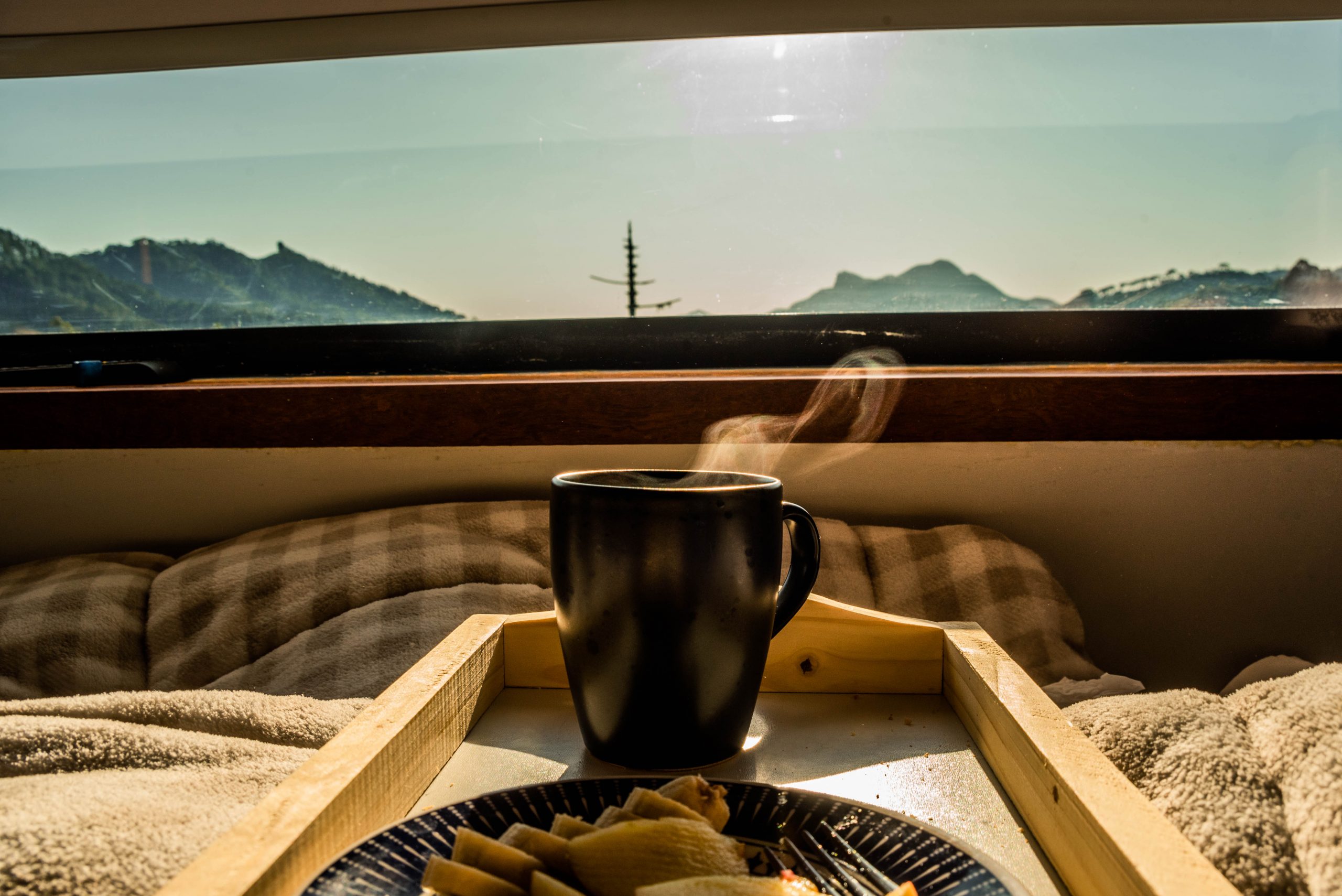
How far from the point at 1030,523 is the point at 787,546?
402 millimetres

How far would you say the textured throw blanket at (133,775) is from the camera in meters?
0.41

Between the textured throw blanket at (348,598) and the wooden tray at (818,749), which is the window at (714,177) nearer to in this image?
the textured throw blanket at (348,598)

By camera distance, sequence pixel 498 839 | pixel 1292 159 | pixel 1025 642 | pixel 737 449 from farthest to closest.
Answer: pixel 1292 159 < pixel 737 449 < pixel 1025 642 < pixel 498 839

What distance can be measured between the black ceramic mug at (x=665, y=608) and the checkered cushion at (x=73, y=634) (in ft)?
2.90

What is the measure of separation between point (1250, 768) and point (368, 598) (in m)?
0.91

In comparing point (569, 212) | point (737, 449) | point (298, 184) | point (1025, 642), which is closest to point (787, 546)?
point (737, 449)

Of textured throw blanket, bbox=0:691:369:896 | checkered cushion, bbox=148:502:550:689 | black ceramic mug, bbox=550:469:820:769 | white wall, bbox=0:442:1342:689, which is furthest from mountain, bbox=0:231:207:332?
black ceramic mug, bbox=550:469:820:769

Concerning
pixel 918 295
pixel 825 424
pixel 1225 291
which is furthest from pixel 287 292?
pixel 1225 291

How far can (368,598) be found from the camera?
3.40 ft

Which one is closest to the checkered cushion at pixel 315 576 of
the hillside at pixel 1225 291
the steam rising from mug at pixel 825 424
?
the steam rising from mug at pixel 825 424

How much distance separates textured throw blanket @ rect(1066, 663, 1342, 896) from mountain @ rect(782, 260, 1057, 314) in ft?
2.62

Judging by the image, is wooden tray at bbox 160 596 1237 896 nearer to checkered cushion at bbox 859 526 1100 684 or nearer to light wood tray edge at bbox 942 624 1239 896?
light wood tray edge at bbox 942 624 1239 896

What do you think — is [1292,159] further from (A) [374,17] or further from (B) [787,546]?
(A) [374,17]

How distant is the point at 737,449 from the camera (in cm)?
116
